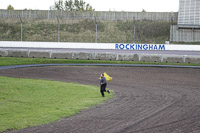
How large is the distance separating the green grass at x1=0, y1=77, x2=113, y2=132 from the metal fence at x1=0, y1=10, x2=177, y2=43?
1917 inches

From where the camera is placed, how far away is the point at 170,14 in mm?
76875

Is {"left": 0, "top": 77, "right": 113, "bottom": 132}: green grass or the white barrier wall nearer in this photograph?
{"left": 0, "top": 77, "right": 113, "bottom": 132}: green grass

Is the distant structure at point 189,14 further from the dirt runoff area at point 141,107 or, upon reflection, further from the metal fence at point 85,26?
the dirt runoff area at point 141,107

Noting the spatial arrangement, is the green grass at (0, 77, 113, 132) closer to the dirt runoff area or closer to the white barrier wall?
the dirt runoff area

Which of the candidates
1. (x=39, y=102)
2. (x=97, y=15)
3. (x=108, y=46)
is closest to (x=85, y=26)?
(x=97, y=15)

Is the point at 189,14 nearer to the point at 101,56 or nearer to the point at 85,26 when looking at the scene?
the point at 85,26

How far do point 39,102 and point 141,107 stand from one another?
559 centimetres

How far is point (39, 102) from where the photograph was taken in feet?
60.9

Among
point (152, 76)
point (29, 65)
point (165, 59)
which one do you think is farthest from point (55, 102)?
point (165, 59)

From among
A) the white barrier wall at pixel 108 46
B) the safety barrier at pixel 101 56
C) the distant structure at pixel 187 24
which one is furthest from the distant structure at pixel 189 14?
the safety barrier at pixel 101 56

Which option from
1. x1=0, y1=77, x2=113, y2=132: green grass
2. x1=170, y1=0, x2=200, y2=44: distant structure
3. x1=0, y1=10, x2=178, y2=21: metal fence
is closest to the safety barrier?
x1=0, y1=77, x2=113, y2=132: green grass

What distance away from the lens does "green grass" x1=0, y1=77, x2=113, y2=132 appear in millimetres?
14062

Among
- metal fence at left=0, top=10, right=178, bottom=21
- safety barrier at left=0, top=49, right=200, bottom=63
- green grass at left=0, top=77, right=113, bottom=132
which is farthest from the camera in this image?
metal fence at left=0, top=10, right=178, bottom=21

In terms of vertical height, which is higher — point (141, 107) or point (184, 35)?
point (184, 35)
